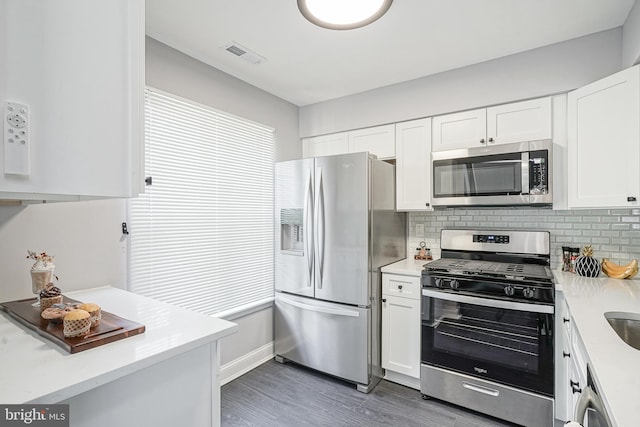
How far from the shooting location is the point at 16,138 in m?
0.74

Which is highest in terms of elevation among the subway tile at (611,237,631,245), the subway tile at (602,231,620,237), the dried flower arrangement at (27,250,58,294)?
the subway tile at (602,231,620,237)

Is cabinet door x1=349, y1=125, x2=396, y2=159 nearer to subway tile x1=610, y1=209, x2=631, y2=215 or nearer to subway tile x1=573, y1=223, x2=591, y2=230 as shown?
subway tile x1=573, y1=223, x2=591, y2=230

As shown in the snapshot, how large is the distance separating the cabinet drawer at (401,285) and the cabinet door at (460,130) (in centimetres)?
113

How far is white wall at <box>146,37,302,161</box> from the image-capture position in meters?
2.18

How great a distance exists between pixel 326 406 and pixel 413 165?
206cm

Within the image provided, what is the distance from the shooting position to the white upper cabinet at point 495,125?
2.29 m

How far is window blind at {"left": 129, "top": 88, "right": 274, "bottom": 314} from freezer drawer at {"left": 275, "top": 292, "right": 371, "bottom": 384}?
36cm

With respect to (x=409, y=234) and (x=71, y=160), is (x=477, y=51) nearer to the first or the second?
(x=409, y=234)

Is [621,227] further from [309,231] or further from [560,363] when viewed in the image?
[309,231]

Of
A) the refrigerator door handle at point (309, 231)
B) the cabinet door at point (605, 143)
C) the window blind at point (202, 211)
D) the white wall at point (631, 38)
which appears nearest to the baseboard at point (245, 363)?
the window blind at point (202, 211)

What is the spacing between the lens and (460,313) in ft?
7.32

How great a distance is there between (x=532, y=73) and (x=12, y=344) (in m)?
3.23

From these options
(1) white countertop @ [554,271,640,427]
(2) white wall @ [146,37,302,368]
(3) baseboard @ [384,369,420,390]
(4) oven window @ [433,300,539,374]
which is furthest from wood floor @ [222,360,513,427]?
(1) white countertop @ [554,271,640,427]

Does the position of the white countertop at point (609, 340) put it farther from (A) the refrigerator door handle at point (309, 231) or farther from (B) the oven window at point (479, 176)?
(A) the refrigerator door handle at point (309, 231)
